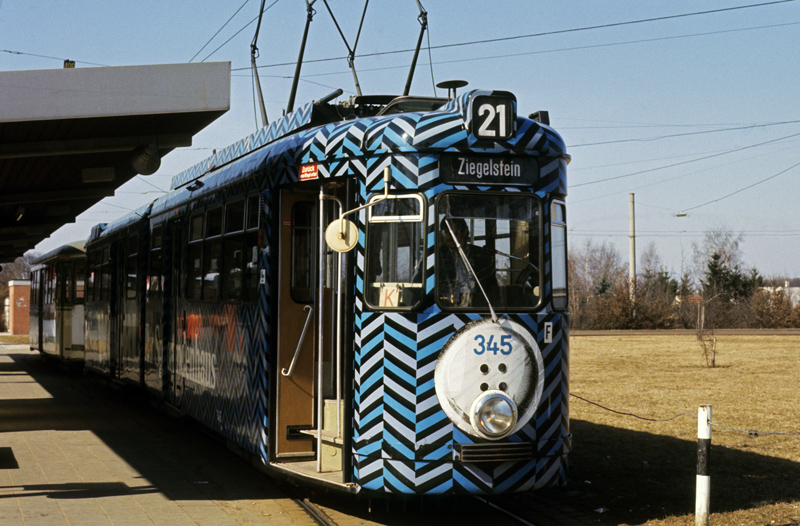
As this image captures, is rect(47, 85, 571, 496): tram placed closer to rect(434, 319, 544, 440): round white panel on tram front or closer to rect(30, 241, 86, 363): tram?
rect(434, 319, 544, 440): round white panel on tram front

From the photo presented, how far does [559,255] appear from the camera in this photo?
747 cm

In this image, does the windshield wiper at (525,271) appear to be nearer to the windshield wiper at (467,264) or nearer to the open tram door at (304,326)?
the windshield wiper at (467,264)

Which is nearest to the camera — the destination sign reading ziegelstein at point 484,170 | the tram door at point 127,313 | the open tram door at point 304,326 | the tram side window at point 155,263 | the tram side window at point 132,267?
the destination sign reading ziegelstein at point 484,170

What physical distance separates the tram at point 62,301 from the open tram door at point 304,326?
14830mm

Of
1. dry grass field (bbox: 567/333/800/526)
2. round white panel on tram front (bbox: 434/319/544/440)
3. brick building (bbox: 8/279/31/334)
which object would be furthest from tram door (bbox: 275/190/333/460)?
brick building (bbox: 8/279/31/334)

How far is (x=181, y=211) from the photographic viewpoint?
1133cm

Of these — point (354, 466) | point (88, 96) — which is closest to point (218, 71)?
point (88, 96)

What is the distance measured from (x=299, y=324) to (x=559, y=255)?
2.28m

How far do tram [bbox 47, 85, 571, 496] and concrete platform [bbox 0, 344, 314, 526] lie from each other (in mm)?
569

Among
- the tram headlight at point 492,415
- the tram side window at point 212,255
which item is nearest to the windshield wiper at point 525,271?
the tram headlight at point 492,415

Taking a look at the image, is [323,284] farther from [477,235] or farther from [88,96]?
[88,96]

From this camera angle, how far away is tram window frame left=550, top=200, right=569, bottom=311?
7355mm

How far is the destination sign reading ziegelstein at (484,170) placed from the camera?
279 inches

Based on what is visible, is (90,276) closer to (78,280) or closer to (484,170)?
(78,280)
